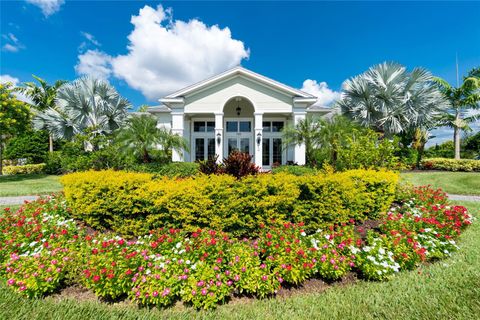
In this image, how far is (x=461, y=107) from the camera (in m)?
17.4

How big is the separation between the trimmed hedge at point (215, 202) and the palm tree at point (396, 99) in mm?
13775

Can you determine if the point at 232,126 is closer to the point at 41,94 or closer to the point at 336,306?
the point at 336,306

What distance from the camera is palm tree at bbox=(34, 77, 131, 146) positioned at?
15812 millimetres

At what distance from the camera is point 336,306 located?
2.64 m

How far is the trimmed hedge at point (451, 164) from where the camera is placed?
15.7 metres

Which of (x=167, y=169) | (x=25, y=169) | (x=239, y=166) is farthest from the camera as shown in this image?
(x=25, y=169)

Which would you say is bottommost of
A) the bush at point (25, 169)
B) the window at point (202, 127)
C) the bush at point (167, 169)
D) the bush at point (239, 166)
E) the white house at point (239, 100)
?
the bush at point (25, 169)

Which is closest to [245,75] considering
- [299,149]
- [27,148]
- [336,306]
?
[299,149]

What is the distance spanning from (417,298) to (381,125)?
52.6 feet

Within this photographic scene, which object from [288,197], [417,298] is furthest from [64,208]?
[417,298]

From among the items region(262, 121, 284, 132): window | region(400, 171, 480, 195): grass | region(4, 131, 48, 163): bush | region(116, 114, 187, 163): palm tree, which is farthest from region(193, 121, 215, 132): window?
region(4, 131, 48, 163): bush

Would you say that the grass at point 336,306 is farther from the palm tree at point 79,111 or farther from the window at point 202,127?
the palm tree at point 79,111

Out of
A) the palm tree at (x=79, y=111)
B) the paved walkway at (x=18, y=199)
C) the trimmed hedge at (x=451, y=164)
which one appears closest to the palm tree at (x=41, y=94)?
the palm tree at (x=79, y=111)

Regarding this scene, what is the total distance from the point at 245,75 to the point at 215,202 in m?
12.3
